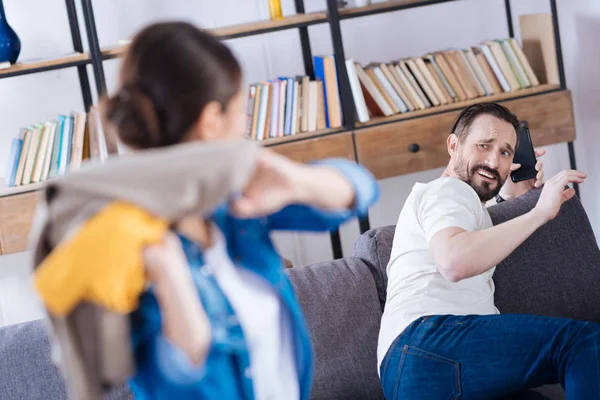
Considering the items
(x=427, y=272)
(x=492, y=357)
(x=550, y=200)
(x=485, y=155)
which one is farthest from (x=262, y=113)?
(x=492, y=357)

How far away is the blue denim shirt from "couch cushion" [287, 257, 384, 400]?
95 centimetres

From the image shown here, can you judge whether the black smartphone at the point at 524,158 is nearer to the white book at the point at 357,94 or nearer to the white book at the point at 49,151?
the white book at the point at 357,94

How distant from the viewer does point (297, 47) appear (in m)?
3.52

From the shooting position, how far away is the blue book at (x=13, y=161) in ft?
9.92

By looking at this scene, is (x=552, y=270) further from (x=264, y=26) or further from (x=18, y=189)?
(x=18, y=189)

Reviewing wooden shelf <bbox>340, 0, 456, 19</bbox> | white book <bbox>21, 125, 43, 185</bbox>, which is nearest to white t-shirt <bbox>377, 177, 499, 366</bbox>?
wooden shelf <bbox>340, 0, 456, 19</bbox>

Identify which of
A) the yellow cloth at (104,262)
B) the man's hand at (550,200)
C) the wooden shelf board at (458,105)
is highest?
the yellow cloth at (104,262)

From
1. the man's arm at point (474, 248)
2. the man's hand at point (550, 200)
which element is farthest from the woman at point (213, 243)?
the man's hand at point (550, 200)

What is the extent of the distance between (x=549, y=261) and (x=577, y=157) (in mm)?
1631

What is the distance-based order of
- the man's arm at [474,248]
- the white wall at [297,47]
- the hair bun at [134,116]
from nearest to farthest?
the hair bun at [134,116]
the man's arm at [474,248]
the white wall at [297,47]

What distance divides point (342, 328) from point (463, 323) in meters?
0.42

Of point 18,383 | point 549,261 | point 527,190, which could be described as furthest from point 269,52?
point 18,383

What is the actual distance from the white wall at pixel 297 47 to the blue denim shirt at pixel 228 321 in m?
2.36

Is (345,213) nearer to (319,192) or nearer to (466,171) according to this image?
(319,192)
